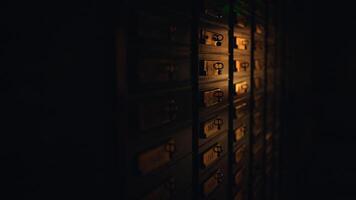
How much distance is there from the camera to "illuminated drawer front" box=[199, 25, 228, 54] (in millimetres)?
1576

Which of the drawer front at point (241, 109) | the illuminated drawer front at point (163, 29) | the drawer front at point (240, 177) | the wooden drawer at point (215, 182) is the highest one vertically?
the illuminated drawer front at point (163, 29)

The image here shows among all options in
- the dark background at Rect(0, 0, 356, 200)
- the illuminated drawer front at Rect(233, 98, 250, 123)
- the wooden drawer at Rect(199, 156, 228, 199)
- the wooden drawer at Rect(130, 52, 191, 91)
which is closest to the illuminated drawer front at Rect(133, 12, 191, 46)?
the wooden drawer at Rect(130, 52, 191, 91)

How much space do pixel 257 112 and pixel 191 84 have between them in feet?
4.09

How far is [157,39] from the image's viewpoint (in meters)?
1.20

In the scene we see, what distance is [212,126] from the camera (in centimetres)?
174

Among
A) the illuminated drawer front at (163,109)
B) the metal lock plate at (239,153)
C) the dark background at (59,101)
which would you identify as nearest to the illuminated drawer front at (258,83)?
the metal lock plate at (239,153)

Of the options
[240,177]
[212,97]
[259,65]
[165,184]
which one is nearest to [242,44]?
[259,65]

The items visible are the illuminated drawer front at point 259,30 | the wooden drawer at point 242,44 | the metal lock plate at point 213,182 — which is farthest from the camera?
the illuminated drawer front at point 259,30

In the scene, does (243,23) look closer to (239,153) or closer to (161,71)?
(239,153)

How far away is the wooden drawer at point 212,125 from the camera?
5.32ft

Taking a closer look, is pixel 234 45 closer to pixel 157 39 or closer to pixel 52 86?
pixel 157 39

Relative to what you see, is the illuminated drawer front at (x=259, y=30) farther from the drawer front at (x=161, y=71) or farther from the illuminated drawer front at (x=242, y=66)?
the drawer front at (x=161, y=71)

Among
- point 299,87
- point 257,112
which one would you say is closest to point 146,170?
point 257,112

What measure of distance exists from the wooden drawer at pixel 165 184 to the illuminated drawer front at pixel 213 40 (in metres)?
0.50
